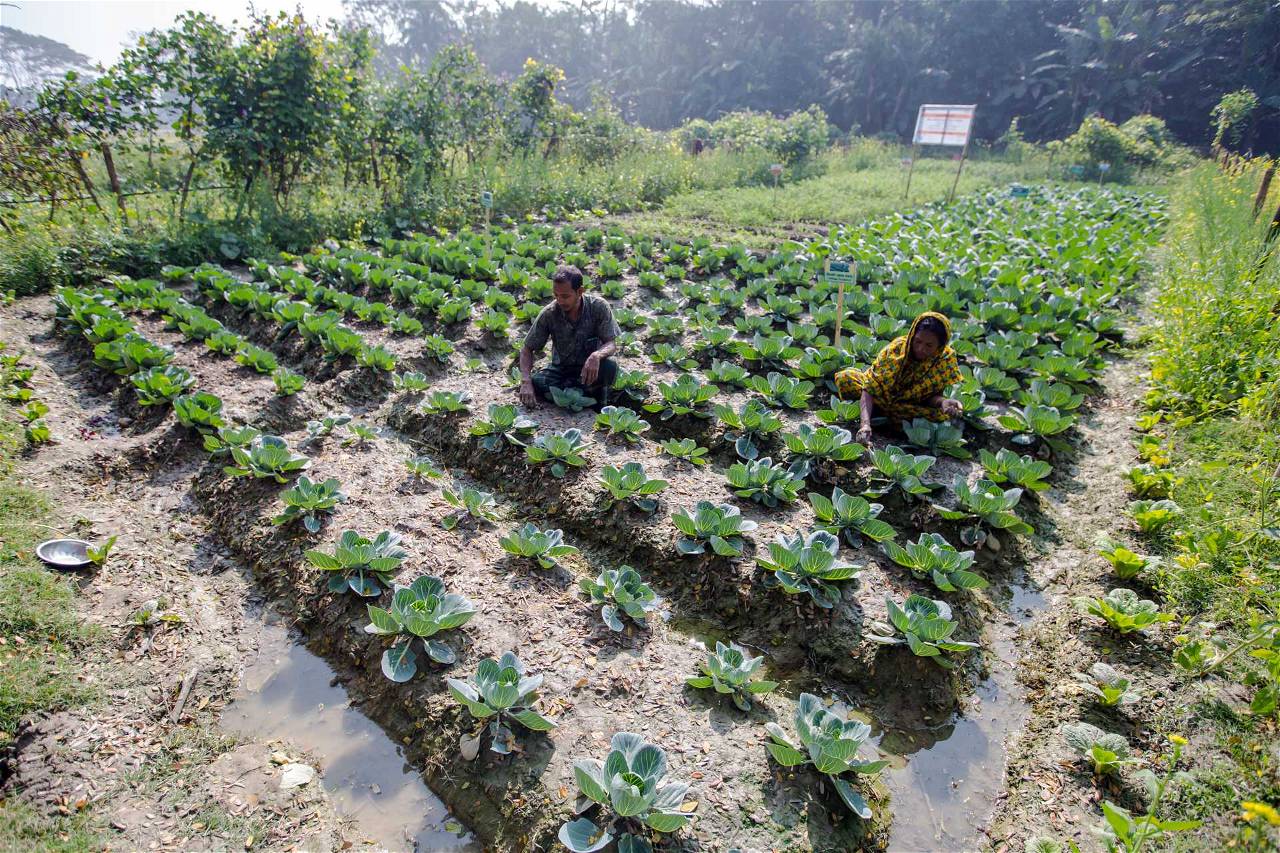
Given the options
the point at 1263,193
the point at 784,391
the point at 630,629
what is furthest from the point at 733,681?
the point at 1263,193

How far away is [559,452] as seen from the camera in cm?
433

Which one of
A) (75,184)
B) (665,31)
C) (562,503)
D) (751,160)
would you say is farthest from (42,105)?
(665,31)

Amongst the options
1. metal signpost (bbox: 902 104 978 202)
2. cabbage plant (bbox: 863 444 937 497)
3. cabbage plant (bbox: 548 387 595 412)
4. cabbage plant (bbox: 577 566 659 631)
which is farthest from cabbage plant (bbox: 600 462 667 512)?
metal signpost (bbox: 902 104 978 202)

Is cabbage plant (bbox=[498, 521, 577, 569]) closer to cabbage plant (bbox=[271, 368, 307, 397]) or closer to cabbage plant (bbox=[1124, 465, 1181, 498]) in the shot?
cabbage plant (bbox=[271, 368, 307, 397])

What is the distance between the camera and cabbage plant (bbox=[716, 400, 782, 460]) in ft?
15.2

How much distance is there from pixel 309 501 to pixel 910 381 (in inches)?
167

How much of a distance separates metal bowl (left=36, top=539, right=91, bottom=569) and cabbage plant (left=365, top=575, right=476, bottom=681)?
185 cm

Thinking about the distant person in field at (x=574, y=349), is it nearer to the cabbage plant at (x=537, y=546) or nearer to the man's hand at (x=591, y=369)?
the man's hand at (x=591, y=369)

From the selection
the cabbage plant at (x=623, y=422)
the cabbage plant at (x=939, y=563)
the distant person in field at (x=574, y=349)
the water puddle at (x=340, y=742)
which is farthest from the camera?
the distant person in field at (x=574, y=349)

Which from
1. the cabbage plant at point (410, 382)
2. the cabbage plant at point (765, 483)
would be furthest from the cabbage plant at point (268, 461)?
the cabbage plant at point (765, 483)

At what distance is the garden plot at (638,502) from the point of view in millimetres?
2662

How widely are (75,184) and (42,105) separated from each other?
95 centimetres

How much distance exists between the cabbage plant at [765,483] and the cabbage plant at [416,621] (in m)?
1.89

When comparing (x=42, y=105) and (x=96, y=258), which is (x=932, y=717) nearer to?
(x=96, y=258)
